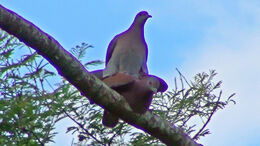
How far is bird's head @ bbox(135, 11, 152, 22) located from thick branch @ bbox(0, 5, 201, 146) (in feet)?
5.17

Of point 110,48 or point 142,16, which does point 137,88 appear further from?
point 142,16

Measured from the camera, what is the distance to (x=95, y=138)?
15.1ft

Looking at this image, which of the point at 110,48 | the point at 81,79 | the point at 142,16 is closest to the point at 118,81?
the point at 81,79

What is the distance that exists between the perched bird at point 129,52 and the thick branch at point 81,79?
1022 mm

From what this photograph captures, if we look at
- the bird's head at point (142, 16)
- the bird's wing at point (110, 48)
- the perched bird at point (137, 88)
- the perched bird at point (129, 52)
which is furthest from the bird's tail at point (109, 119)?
the bird's head at point (142, 16)

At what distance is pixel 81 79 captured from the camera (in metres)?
3.32

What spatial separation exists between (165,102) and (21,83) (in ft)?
3.97

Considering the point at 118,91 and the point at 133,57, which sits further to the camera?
the point at 133,57

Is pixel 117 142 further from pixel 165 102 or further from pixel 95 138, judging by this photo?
pixel 165 102

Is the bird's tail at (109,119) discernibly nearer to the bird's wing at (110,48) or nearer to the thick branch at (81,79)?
the thick branch at (81,79)

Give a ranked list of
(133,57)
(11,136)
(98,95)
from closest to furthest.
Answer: (98,95), (11,136), (133,57)

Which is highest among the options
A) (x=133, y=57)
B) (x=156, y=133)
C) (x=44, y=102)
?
(x=133, y=57)

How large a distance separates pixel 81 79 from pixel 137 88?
556 millimetres

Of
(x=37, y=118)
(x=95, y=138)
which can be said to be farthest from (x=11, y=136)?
(x=95, y=138)
